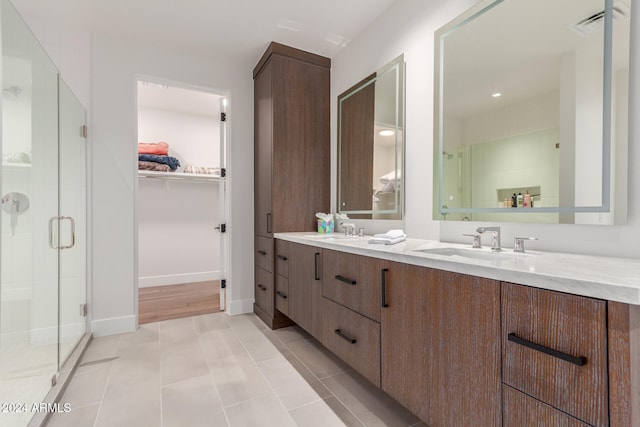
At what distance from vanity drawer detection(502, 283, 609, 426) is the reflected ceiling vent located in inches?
44.2

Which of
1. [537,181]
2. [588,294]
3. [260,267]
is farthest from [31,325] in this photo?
[537,181]

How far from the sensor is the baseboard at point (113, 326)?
250 cm

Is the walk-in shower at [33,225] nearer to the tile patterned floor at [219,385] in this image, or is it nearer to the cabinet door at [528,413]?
the tile patterned floor at [219,385]

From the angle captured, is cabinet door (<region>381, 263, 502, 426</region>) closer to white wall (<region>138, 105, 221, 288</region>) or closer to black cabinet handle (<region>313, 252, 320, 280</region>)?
black cabinet handle (<region>313, 252, 320, 280</region>)

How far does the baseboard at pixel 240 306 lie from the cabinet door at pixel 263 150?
28.9 inches

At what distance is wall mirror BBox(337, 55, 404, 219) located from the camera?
2.12 meters

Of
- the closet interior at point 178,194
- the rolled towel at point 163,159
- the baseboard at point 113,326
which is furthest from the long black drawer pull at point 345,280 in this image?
the rolled towel at point 163,159

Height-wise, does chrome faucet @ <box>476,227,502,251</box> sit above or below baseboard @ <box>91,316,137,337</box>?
above

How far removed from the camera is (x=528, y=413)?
85 cm

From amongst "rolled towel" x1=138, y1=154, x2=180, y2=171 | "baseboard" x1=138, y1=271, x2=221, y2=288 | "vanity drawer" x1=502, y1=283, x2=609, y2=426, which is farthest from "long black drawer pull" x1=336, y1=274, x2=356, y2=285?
"rolled towel" x1=138, y1=154, x2=180, y2=171

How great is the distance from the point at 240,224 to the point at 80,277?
137 centimetres

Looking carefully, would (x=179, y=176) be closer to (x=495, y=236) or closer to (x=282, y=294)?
(x=282, y=294)

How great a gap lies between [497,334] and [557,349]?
160mm

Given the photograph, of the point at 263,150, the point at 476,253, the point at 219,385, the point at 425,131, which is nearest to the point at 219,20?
the point at 263,150
